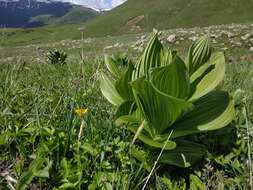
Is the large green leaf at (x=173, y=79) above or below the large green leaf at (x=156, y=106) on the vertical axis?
above

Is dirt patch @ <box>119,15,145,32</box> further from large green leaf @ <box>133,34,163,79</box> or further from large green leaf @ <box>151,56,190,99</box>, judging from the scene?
large green leaf @ <box>151,56,190,99</box>

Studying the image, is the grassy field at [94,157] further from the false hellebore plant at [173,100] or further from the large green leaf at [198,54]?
the large green leaf at [198,54]

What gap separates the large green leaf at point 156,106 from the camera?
2396 mm

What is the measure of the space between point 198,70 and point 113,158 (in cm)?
78

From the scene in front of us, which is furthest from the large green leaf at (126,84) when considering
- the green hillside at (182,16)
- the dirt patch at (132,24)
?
the dirt patch at (132,24)

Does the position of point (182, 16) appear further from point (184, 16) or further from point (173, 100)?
point (173, 100)

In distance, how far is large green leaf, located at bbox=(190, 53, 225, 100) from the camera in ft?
8.71

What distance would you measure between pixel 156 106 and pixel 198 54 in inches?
19.5

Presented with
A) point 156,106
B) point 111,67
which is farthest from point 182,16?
point 156,106

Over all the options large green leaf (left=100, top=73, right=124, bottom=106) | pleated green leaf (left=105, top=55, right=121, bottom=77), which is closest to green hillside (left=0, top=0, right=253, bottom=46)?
pleated green leaf (left=105, top=55, right=121, bottom=77)

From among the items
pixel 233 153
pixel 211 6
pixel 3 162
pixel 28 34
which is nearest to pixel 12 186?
pixel 3 162

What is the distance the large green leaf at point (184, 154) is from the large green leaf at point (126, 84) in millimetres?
434

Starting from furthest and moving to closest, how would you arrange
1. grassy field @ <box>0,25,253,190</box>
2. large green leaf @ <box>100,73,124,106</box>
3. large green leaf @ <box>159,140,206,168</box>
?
1. large green leaf @ <box>100,73,124,106</box>
2. large green leaf @ <box>159,140,206,168</box>
3. grassy field @ <box>0,25,253,190</box>

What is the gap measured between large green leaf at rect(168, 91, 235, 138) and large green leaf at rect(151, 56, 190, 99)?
17cm
